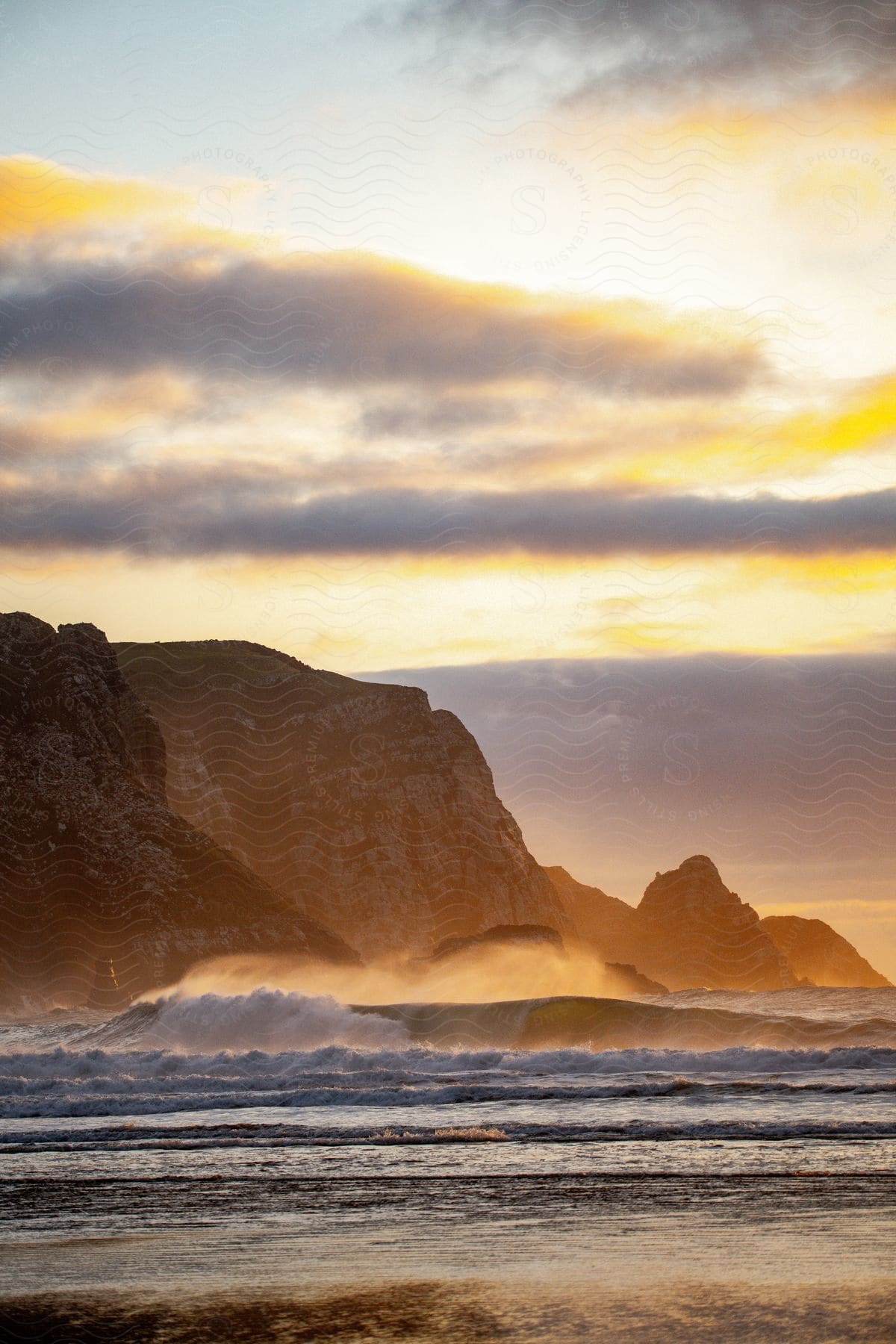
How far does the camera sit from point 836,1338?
10000 millimetres

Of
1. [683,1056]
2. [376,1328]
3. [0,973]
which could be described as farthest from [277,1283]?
[0,973]

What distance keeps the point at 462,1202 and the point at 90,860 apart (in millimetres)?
135236

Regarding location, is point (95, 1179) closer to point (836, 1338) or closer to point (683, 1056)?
point (836, 1338)

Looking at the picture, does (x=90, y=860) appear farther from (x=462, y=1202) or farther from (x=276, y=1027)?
(x=462, y=1202)

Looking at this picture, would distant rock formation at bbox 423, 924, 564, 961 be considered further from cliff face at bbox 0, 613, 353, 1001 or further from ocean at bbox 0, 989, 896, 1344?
ocean at bbox 0, 989, 896, 1344

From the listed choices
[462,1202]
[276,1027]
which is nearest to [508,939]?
[276,1027]

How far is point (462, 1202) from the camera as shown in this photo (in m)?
16.4

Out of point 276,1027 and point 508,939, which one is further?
point 508,939

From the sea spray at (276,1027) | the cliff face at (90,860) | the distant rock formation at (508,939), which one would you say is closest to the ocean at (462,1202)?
the sea spray at (276,1027)

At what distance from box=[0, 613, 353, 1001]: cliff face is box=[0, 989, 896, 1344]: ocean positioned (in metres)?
105

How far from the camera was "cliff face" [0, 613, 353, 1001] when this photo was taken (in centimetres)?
13975

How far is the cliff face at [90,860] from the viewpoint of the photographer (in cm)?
13975

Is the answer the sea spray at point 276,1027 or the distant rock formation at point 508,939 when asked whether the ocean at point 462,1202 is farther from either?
the distant rock formation at point 508,939

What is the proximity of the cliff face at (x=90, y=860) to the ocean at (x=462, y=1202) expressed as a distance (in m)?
105
